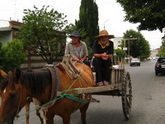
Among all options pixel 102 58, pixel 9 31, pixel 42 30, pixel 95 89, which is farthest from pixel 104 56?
pixel 9 31

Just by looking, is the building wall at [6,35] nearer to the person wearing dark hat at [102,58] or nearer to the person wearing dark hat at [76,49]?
the person wearing dark hat at [76,49]

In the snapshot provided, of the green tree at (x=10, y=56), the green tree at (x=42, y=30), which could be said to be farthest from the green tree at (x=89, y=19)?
the green tree at (x=10, y=56)

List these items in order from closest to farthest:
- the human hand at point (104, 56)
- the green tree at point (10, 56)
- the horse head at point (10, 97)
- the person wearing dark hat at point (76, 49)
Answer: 1. the horse head at point (10, 97)
2. the human hand at point (104, 56)
3. the person wearing dark hat at point (76, 49)
4. the green tree at point (10, 56)

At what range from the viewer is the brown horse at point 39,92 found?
2816mm

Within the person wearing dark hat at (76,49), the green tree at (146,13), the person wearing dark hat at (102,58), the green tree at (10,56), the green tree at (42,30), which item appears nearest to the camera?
the person wearing dark hat at (102,58)

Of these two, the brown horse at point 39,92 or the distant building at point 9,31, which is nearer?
the brown horse at point 39,92

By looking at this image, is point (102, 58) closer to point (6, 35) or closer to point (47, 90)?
point (47, 90)

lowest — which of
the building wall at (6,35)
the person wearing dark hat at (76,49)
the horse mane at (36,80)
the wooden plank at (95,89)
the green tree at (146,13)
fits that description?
the wooden plank at (95,89)

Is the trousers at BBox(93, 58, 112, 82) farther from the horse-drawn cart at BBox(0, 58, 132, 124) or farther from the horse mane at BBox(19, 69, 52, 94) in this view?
the horse mane at BBox(19, 69, 52, 94)

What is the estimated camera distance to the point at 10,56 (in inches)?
516

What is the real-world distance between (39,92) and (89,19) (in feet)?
94.0

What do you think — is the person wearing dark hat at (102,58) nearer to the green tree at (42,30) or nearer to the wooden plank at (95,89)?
the wooden plank at (95,89)

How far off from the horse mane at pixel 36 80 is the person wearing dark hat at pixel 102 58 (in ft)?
5.50

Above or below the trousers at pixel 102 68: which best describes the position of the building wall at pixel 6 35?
above
